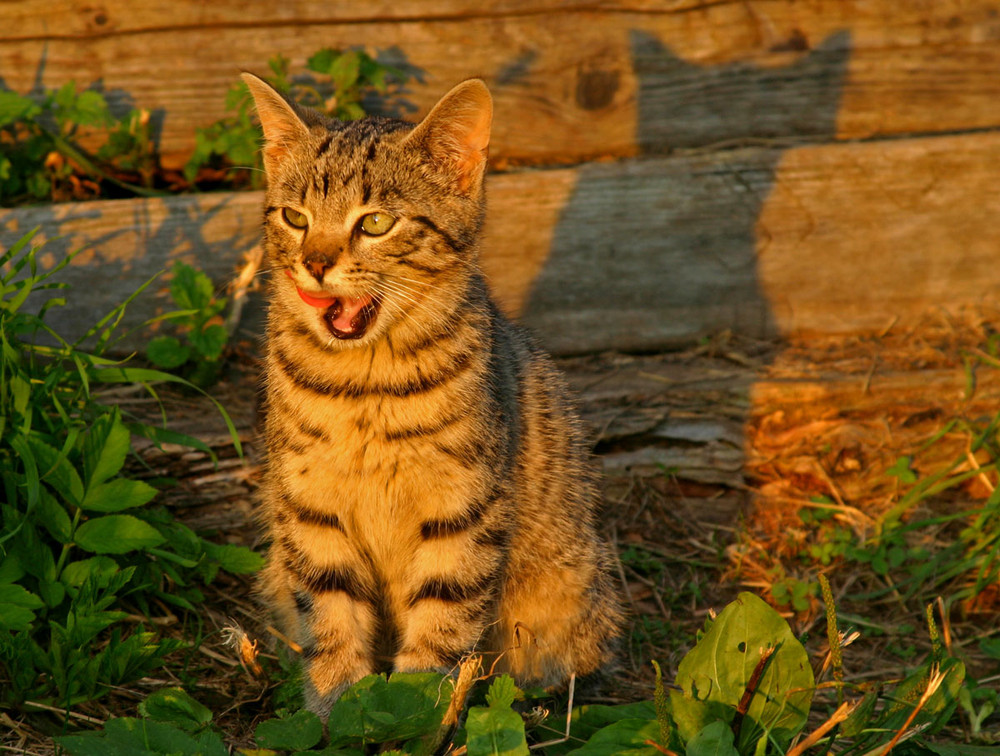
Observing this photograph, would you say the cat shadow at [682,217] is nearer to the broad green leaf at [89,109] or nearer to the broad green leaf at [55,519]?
the broad green leaf at [89,109]

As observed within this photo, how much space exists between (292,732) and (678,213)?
10.4ft

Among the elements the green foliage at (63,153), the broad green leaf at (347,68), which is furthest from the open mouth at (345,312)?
the green foliage at (63,153)

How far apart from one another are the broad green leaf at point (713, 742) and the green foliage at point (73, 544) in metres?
1.57

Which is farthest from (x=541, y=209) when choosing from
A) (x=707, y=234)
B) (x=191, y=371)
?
(x=191, y=371)

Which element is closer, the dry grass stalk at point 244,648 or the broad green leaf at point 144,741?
the broad green leaf at point 144,741

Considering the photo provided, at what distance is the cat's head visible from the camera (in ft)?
9.84

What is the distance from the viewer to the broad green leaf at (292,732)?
2.57 meters

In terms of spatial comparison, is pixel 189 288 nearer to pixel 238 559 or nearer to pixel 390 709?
pixel 238 559

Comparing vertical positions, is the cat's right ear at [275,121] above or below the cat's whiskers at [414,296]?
above

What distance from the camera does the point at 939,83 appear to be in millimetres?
5098

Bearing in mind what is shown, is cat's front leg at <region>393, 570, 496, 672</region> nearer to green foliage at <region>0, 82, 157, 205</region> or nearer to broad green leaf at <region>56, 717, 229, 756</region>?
broad green leaf at <region>56, 717, 229, 756</region>

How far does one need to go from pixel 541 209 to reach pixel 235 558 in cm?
225

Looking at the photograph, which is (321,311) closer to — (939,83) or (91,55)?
(91,55)

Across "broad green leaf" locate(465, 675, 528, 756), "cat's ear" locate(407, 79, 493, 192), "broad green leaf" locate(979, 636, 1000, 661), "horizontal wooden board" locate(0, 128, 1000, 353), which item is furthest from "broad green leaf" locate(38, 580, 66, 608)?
"broad green leaf" locate(979, 636, 1000, 661)
